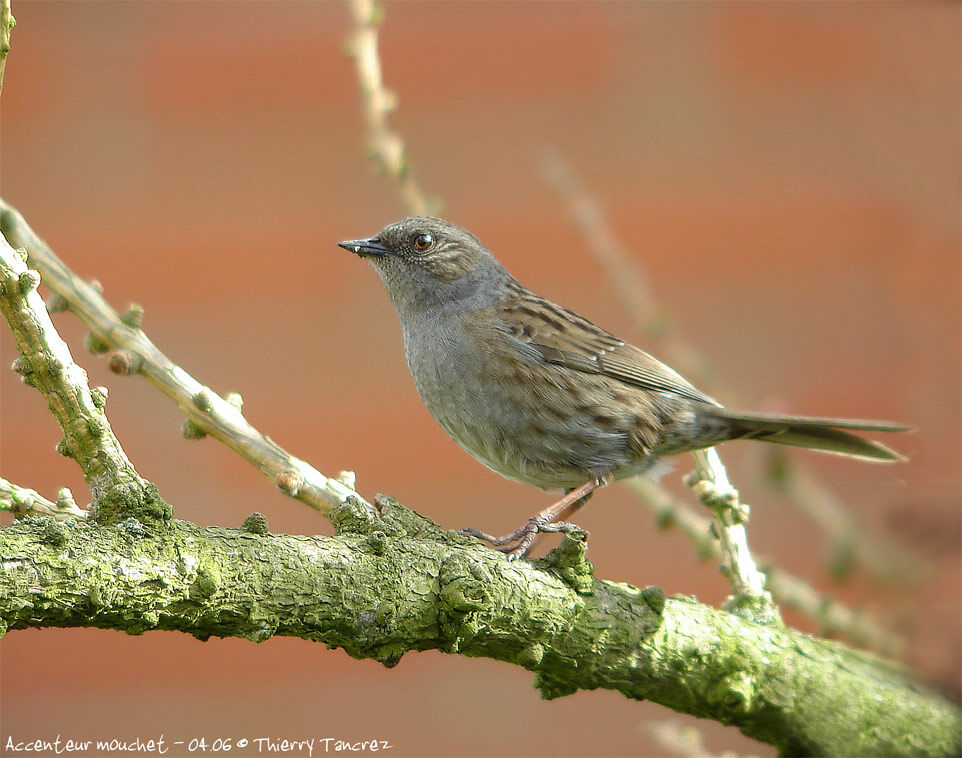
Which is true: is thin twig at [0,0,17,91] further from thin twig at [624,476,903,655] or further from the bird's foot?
thin twig at [624,476,903,655]

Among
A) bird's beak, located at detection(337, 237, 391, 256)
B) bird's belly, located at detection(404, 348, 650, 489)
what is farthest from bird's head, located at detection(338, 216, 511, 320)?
bird's belly, located at detection(404, 348, 650, 489)

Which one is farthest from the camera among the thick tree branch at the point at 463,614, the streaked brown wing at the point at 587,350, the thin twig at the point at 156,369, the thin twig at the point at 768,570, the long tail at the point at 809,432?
the streaked brown wing at the point at 587,350

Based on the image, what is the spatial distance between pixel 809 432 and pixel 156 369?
175 centimetres

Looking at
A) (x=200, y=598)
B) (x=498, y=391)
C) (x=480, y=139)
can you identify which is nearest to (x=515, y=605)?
(x=200, y=598)

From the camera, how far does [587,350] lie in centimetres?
291

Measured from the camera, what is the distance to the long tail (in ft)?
8.60

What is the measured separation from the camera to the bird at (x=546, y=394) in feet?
8.71

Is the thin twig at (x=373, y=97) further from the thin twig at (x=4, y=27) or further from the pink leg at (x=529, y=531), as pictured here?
the thin twig at (x=4, y=27)

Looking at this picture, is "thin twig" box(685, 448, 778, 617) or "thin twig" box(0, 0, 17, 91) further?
"thin twig" box(685, 448, 778, 617)

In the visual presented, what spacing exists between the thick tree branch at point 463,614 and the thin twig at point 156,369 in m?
0.18

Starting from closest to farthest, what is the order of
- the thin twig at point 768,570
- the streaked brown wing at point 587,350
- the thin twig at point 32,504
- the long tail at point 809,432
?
1. the thin twig at point 32,504
2. the thin twig at point 768,570
3. the long tail at point 809,432
4. the streaked brown wing at point 587,350

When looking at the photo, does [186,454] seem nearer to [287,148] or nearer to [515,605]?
[287,148]

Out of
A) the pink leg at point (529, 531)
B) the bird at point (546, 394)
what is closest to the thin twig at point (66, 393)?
the pink leg at point (529, 531)

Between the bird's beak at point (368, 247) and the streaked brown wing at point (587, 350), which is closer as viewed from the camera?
the streaked brown wing at point (587, 350)
